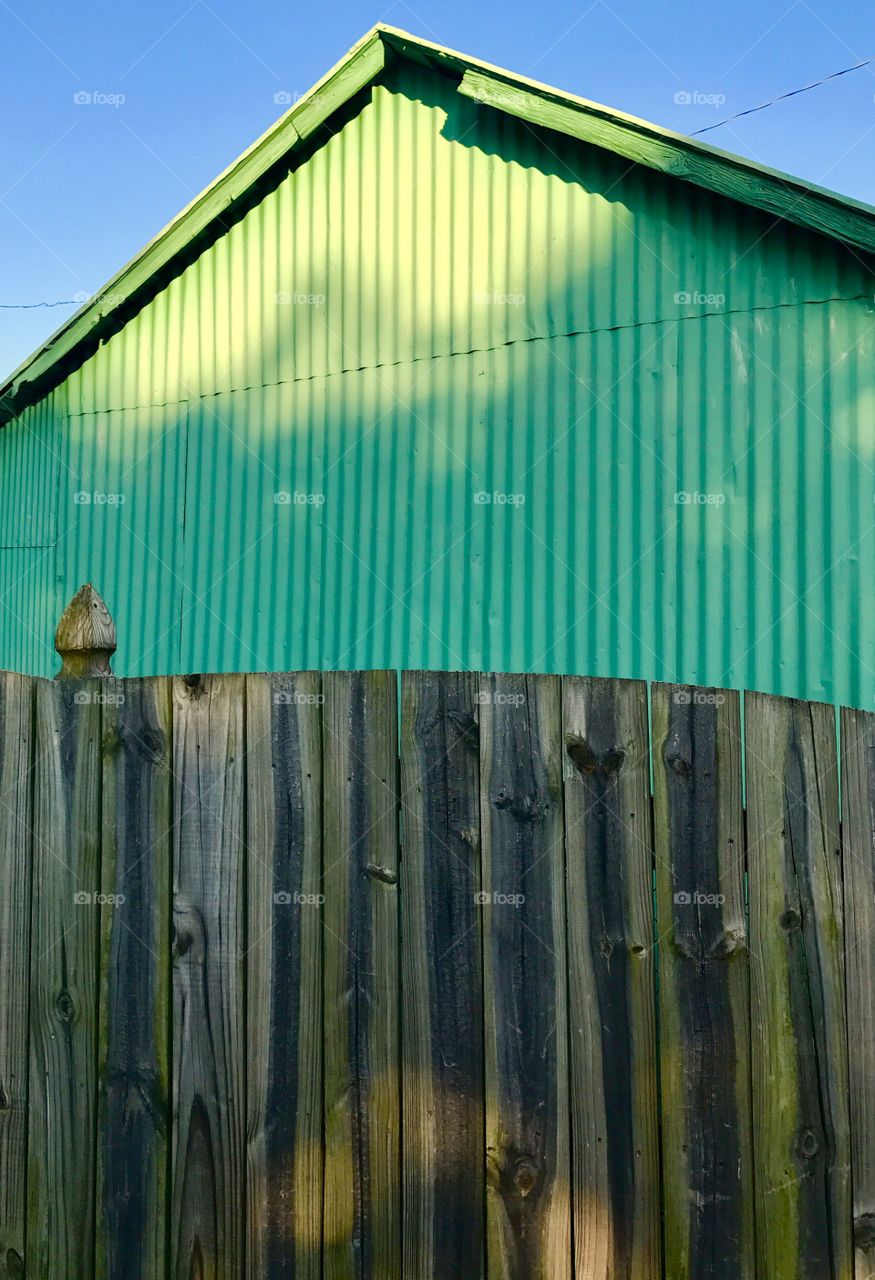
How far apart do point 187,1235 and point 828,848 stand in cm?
187

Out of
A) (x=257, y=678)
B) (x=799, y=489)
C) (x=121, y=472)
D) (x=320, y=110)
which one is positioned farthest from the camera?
(x=121, y=472)

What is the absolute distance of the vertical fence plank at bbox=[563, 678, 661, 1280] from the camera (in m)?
2.49

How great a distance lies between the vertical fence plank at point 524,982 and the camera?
2492 mm

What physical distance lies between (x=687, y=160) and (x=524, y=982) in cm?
473

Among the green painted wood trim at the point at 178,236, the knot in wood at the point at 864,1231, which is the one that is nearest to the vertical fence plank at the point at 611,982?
the knot in wood at the point at 864,1231

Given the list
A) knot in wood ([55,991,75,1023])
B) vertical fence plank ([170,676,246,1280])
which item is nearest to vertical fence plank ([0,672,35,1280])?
knot in wood ([55,991,75,1023])

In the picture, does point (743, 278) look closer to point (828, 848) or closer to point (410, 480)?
point (410, 480)

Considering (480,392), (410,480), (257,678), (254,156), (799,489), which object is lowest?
(257,678)

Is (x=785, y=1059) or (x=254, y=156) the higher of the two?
(x=254, y=156)

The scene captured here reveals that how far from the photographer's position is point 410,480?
22.4ft

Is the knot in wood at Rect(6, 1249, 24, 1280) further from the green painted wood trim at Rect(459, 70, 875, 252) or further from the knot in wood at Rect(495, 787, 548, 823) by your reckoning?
the green painted wood trim at Rect(459, 70, 875, 252)

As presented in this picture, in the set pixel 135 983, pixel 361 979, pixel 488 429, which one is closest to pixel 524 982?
pixel 361 979

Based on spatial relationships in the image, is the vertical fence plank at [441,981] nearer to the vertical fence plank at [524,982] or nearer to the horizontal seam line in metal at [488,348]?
the vertical fence plank at [524,982]

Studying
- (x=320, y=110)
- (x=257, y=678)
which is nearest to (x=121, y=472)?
(x=320, y=110)
